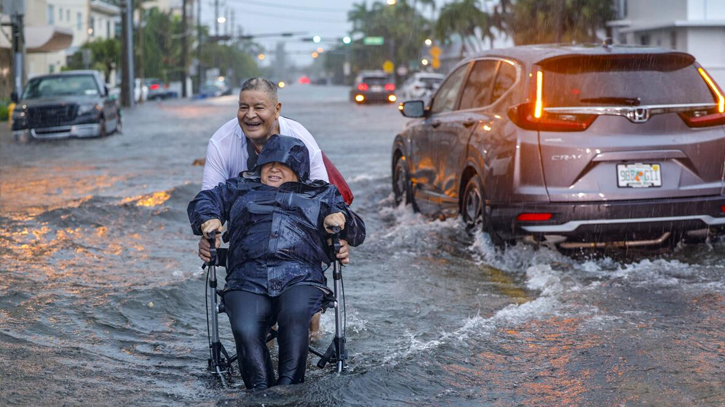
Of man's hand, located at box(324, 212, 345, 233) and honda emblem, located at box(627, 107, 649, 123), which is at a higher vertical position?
honda emblem, located at box(627, 107, 649, 123)

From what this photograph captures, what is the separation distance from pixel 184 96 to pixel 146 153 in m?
63.0

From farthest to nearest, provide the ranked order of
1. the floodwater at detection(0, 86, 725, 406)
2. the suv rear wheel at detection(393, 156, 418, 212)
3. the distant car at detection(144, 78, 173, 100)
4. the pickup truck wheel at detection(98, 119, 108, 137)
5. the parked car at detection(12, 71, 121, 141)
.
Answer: the distant car at detection(144, 78, 173, 100), the pickup truck wheel at detection(98, 119, 108, 137), the parked car at detection(12, 71, 121, 141), the suv rear wheel at detection(393, 156, 418, 212), the floodwater at detection(0, 86, 725, 406)

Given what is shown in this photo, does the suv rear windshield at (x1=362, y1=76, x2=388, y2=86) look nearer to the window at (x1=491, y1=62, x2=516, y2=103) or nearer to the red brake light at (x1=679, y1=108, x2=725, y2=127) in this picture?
the window at (x1=491, y1=62, x2=516, y2=103)

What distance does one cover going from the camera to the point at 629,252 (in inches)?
344

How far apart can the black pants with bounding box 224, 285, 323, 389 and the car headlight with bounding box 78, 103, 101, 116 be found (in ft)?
68.6

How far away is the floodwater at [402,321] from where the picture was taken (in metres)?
5.11

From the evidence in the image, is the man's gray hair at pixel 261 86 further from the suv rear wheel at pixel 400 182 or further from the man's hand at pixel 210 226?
the suv rear wheel at pixel 400 182

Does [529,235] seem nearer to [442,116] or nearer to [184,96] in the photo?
[442,116]

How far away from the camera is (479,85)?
30.8ft

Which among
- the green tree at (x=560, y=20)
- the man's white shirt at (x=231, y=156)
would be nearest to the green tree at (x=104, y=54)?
the green tree at (x=560, y=20)

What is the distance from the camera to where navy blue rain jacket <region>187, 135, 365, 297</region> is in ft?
15.9

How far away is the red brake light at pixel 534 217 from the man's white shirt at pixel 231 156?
9.19 ft

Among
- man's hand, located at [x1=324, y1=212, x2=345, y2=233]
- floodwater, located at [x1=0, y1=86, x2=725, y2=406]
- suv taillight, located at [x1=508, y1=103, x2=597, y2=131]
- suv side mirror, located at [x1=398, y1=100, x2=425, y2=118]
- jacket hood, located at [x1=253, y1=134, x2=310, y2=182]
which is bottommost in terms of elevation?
floodwater, located at [x1=0, y1=86, x2=725, y2=406]

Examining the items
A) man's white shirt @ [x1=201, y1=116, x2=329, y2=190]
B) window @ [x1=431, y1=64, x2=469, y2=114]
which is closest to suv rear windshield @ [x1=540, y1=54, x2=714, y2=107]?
window @ [x1=431, y1=64, x2=469, y2=114]
